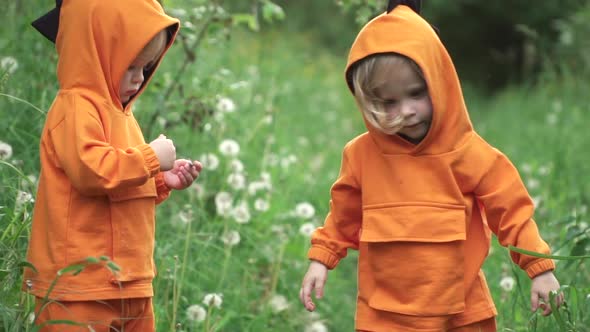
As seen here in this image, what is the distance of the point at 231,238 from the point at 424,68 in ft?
5.11

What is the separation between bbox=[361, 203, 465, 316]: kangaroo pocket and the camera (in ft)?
9.80

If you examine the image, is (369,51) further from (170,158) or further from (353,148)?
(170,158)

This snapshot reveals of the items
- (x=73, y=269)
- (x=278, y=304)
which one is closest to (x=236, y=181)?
(x=278, y=304)

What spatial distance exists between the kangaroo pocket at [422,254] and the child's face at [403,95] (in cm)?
26

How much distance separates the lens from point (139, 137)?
300cm

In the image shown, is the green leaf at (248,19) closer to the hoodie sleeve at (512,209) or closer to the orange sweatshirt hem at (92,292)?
the hoodie sleeve at (512,209)

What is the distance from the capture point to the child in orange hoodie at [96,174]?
9.01 feet

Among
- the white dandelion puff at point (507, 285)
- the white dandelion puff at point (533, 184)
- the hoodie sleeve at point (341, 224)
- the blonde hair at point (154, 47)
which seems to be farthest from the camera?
the white dandelion puff at point (533, 184)

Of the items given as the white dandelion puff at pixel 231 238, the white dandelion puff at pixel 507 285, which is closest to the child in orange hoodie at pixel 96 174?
the white dandelion puff at pixel 231 238

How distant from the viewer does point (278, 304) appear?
4180mm

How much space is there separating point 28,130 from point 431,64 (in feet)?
6.47

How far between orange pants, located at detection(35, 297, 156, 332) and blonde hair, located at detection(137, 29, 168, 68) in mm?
700

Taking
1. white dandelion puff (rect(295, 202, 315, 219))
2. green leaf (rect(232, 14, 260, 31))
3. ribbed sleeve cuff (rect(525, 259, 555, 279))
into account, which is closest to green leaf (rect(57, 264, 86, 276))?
ribbed sleeve cuff (rect(525, 259, 555, 279))

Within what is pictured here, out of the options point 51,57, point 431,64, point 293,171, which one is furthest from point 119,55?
point 293,171
